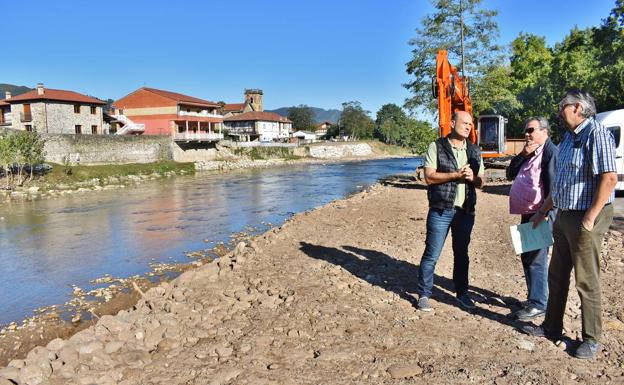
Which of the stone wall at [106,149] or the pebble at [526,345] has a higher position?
the stone wall at [106,149]

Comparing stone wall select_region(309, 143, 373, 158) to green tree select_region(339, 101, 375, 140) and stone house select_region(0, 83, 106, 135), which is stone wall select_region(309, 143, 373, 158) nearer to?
green tree select_region(339, 101, 375, 140)

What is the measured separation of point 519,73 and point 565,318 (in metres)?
41.3

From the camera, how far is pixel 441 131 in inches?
569

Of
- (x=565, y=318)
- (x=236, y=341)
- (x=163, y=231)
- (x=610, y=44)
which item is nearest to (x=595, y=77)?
(x=610, y=44)

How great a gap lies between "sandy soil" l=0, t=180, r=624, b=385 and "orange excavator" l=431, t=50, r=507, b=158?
661 centimetres

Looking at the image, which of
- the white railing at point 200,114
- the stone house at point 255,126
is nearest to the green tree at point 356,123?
the stone house at point 255,126

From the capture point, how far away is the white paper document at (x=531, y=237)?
4.51 m

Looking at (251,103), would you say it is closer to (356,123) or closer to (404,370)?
(356,123)

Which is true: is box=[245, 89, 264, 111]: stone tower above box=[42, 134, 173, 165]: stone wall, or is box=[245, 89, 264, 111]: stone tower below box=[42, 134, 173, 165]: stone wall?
above

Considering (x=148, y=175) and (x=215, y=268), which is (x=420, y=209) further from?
(x=148, y=175)

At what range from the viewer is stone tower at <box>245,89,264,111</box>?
331 ft

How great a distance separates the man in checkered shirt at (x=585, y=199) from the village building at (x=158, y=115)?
5353cm

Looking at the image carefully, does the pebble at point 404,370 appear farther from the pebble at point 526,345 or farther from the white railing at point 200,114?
the white railing at point 200,114

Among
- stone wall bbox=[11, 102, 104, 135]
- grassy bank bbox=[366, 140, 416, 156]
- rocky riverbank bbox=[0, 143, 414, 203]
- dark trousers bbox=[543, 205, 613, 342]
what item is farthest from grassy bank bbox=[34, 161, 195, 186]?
grassy bank bbox=[366, 140, 416, 156]
